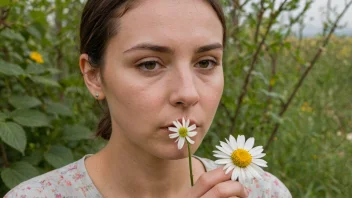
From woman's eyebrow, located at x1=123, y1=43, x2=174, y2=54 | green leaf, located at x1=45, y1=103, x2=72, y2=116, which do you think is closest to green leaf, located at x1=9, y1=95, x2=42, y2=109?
green leaf, located at x1=45, y1=103, x2=72, y2=116

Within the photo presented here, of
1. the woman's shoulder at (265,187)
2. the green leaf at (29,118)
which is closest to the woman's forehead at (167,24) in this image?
the woman's shoulder at (265,187)

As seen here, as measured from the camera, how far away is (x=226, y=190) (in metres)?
0.86

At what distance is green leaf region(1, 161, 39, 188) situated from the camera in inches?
61.1

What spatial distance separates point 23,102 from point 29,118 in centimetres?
10

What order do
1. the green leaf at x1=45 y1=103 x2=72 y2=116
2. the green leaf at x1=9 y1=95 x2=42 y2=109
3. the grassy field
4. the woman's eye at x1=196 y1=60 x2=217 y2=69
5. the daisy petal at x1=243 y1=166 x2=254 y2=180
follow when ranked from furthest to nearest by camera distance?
1. the grassy field
2. the green leaf at x1=45 y1=103 x2=72 y2=116
3. the green leaf at x1=9 y1=95 x2=42 y2=109
4. the woman's eye at x1=196 y1=60 x2=217 y2=69
5. the daisy petal at x1=243 y1=166 x2=254 y2=180

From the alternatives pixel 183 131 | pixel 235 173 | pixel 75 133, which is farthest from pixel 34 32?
pixel 235 173

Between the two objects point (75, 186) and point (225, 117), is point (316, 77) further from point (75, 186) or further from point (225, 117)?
point (75, 186)

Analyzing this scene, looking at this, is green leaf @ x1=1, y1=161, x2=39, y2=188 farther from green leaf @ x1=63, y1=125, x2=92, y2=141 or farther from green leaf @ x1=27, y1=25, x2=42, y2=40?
green leaf @ x1=27, y1=25, x2=42, y2=40

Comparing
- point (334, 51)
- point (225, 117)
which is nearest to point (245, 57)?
point (225, 117)

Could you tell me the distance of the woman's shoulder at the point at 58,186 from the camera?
49.7 inches

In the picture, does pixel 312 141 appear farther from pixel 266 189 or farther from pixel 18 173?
pixel 18 173

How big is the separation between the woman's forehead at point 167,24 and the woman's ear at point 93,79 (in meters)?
0.19

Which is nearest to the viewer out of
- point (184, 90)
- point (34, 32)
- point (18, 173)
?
point (184, 90)

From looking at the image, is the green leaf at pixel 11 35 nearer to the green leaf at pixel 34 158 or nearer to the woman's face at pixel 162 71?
the green leaf at pixel 34 158
